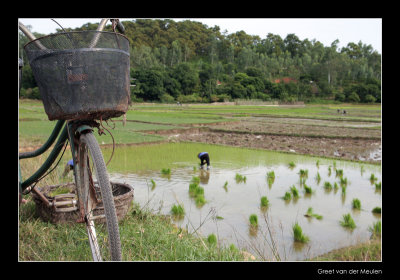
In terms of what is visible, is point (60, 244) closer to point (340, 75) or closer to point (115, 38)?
point (115, 38)

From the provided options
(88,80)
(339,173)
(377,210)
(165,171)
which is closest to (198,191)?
(165,171)

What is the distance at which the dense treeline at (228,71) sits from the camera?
4247cm

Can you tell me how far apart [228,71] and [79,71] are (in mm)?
61221

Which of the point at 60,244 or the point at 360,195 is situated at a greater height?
the point at 60,244

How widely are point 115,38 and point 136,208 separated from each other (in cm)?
218

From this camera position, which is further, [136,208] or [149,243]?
[136,208]

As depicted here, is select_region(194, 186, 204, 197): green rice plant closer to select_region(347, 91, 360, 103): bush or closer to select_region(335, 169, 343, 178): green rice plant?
select_region(335, 169, 343, 178): green rice plant

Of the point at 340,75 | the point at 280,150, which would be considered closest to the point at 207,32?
the point at 340,75

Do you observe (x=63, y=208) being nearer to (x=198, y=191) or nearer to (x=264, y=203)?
(x=198, y=191)

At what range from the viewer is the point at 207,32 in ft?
262

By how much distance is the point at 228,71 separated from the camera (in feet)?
202

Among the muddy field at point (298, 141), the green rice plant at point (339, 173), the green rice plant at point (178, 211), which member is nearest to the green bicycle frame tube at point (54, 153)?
the green rice plant at point (178, 211)

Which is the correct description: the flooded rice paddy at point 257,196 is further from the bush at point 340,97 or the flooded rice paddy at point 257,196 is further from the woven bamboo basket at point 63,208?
the bush at point 340,97

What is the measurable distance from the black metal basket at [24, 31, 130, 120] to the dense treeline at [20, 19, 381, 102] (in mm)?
25742
